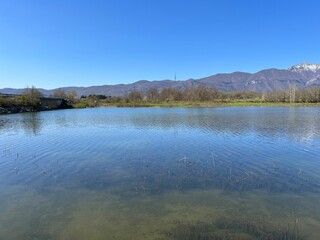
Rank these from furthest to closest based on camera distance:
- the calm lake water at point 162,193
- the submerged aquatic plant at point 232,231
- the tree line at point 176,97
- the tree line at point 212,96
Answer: the tree line at point 212,96, the tree line at point 176,97, the calm lake water at point 162,193, the submerged aquatic plant at point 232,231

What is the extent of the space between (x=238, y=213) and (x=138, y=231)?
11.4 feet

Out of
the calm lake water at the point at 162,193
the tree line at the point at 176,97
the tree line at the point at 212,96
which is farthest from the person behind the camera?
the tree line at the point at 212,96

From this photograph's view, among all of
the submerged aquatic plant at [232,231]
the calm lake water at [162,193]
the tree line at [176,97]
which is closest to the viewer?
the submerged aquatic plant at [232,231]

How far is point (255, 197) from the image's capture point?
11.3 metres

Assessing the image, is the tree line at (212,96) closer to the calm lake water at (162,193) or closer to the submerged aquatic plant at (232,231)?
the calm lake water at (162,193)

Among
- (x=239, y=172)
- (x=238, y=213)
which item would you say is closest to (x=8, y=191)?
(x=238, y=213)

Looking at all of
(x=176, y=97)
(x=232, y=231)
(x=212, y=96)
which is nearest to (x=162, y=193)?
(x=232, y=231)

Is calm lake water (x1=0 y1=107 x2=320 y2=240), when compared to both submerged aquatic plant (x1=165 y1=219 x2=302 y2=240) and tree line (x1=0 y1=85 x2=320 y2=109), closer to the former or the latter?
submerged aquatic plant (x1=165 y1=219 x2=302 y2=240)

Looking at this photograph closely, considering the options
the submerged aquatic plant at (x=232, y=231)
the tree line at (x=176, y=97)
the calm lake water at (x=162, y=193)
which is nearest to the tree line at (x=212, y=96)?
the tree line at (x=176, y=97)

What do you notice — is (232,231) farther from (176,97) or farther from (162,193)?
(176,97)

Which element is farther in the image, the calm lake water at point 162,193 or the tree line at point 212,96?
the tree line at point 212,96

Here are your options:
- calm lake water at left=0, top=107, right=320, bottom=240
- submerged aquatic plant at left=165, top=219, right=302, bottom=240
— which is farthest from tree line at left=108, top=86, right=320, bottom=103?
submerged aquatic plant at left=165, top=219, right=302, bottom=240

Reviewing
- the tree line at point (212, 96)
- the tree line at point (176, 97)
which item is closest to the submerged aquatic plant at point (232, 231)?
the tree line at point (176, 97)

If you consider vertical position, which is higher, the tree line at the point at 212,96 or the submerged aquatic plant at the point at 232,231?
A: the tree line at the point at 212,96
